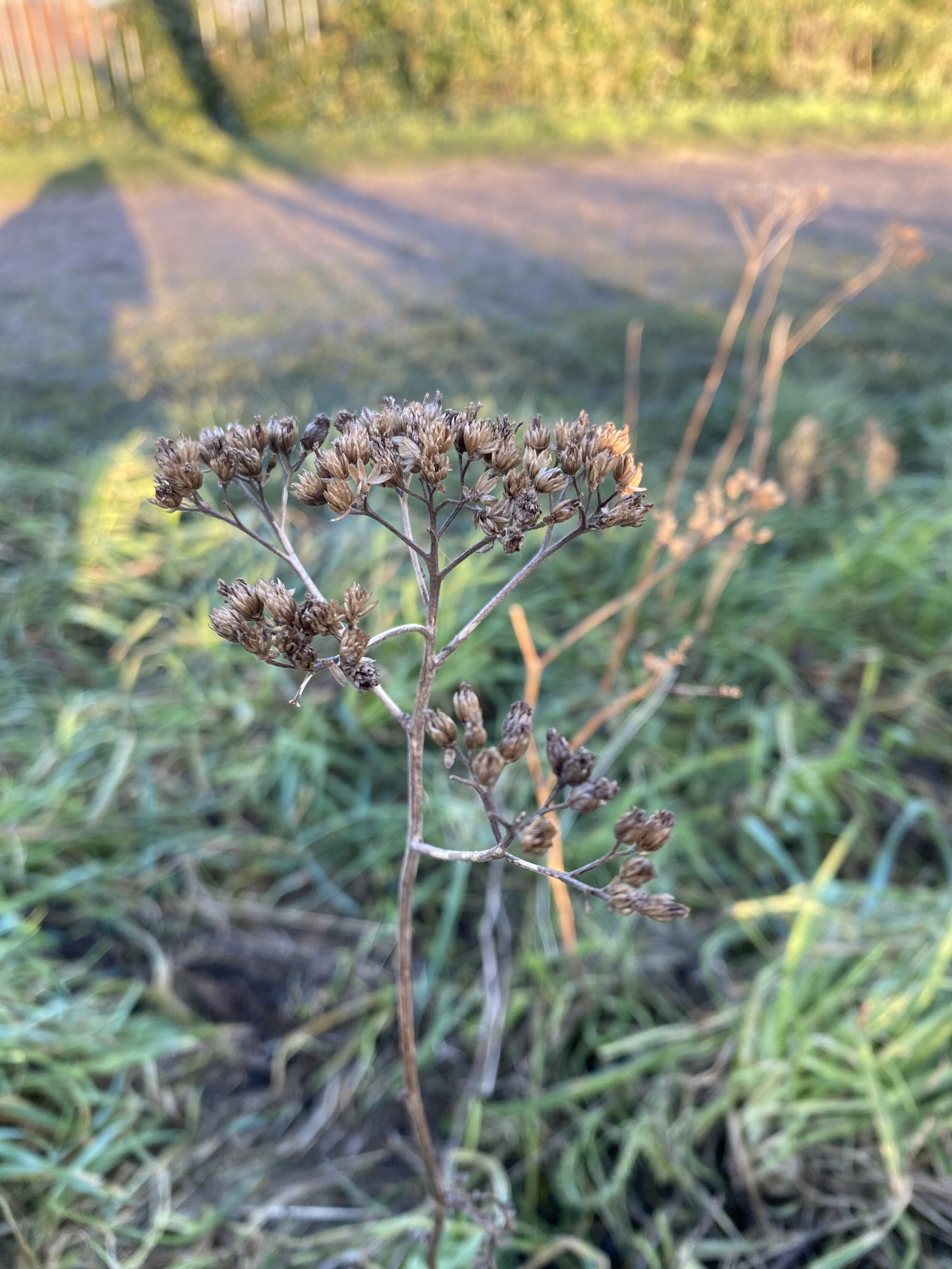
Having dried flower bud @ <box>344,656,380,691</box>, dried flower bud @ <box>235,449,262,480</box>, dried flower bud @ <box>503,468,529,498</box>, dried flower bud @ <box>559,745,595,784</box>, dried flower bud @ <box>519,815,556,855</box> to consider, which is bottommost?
dried flower bud @ <box>519,815,556,855</box>

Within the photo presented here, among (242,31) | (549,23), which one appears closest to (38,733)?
→ (242,31)

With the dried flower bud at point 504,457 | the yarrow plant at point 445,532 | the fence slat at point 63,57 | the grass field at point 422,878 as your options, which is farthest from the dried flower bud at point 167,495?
the fence slat at point 63,57

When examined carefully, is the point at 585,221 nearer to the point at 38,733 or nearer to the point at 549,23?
the point at 549,23

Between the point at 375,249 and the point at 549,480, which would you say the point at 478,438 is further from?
the point at 375,249

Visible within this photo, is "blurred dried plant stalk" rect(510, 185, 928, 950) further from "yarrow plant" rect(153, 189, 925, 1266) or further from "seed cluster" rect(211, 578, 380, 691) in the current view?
"seed cluster" rect(211, 578, 380, 691)

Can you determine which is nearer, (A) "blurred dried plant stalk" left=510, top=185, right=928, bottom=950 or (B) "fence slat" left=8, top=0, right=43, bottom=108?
(A) "blurred dried plant stalk" left=510, top=185, right=928, bottom=950

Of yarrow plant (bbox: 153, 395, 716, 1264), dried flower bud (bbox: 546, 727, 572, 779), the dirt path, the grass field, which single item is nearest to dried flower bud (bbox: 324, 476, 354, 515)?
yarrow plant (bbox: 153, 395, 716, 1264)
